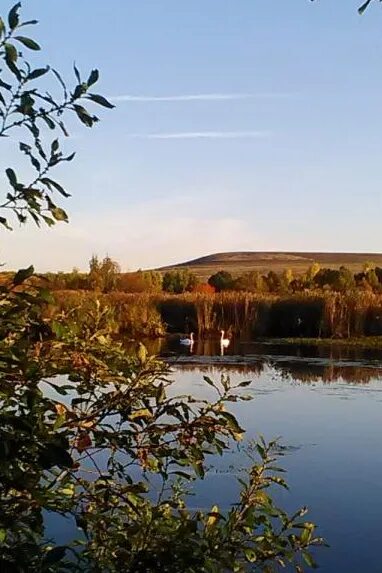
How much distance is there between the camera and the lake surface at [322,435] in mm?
5221

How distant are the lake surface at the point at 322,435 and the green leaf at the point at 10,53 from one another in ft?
2.35

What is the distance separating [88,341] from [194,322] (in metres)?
18.7

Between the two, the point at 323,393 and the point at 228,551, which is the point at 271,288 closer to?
the point at 323,393

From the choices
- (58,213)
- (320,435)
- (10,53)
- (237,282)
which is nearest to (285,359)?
(320,435)

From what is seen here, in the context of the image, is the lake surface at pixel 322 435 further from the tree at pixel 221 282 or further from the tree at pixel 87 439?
the tree at pixel 221 282

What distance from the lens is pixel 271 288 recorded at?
1328 inches

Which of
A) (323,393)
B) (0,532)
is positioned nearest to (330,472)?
(323,393)

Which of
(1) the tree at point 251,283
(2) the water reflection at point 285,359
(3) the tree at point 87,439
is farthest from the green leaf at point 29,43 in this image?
(1) the tree at point 251,283

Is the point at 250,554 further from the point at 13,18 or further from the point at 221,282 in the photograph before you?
the point at 221,282

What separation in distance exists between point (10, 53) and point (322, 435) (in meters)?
7.16

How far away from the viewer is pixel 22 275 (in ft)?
4.29

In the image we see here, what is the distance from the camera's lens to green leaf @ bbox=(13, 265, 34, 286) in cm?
129

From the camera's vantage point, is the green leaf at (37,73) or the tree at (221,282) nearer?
the green leaf at (37,73)

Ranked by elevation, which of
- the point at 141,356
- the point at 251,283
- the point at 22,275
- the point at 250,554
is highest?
the point at 251,283
